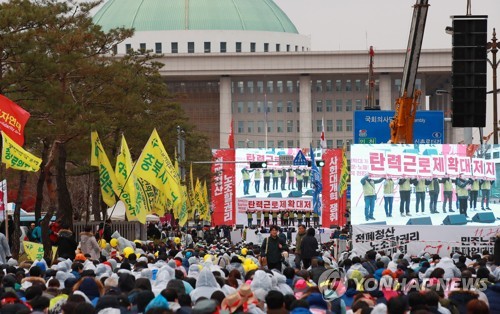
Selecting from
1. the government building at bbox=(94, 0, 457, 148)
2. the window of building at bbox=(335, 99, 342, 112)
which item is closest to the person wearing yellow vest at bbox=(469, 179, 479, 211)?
the government building at bbox=(94, 0, 457, 148)

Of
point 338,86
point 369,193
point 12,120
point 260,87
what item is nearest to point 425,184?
point 369,193

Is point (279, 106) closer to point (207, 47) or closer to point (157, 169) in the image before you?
point (207, 47)

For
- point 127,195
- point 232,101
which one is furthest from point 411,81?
point 232,101

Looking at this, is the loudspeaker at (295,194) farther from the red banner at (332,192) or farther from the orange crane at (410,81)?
the orange crane at (410,81)

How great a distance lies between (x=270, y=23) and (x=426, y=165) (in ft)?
442

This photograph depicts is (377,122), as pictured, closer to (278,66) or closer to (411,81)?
(411,81)

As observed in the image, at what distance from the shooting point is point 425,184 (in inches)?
1241

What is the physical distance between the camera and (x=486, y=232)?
30031 mm

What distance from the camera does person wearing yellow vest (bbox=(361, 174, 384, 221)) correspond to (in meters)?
30.5

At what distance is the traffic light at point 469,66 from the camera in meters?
24.0

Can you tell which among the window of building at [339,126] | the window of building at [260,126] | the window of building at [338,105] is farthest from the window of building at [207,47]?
the window of building at [339,126]

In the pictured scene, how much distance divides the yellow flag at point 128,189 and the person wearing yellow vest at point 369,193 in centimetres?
503

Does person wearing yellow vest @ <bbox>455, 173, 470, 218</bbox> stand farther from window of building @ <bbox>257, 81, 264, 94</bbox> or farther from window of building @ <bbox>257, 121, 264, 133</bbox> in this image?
window of building @ <bbox>257, 81, 264, 94</bbox>

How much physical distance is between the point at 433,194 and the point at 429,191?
121mm
